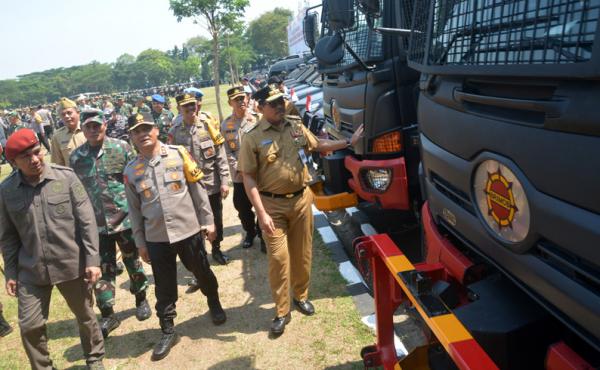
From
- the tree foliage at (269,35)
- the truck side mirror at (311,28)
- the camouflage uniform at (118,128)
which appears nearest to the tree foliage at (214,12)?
the camouflage uniform at (118,128)

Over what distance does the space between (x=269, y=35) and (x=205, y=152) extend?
Answer: 6903 cm

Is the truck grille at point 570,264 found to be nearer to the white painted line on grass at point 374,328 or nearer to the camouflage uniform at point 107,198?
the white painted line on grass at point 374,328

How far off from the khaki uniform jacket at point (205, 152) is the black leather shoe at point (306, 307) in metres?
1.61

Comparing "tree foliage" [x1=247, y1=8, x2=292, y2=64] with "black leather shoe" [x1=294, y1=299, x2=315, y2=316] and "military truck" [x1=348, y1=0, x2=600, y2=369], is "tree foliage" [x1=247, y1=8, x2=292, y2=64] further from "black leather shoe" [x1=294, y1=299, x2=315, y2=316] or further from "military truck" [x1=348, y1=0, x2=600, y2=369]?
"military truck" [x1=348, y1=0, x2=600, y2=369]

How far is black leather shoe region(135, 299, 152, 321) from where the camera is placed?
12.8ft

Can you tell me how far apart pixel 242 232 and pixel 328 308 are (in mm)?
2338

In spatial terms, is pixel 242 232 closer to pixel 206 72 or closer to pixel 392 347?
pixel 392 347

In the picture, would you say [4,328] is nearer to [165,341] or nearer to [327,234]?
[165,341]

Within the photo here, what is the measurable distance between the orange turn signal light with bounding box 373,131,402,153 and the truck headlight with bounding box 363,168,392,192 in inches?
6.4

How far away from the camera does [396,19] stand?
131 inches

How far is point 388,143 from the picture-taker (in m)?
3.41

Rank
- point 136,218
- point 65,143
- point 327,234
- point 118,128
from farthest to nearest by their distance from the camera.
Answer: point 118,128
point 327,234
point 65,143
point 136,218

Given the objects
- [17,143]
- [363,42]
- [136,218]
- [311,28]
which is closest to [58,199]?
[17,143]

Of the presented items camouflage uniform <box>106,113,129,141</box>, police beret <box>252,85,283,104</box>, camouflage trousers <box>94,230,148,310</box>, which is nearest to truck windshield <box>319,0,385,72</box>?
police beret <box>252,85,283,104</box>
